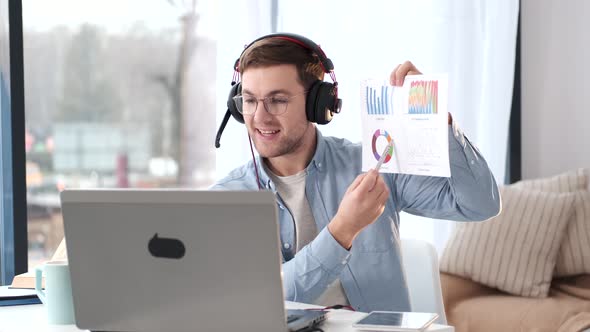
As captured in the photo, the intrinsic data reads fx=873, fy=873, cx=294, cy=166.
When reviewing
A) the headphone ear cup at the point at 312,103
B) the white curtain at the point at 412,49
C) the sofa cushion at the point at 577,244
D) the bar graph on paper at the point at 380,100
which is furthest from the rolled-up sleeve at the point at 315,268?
the sofa cushion at the point at 577,244

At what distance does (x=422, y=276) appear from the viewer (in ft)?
6.32

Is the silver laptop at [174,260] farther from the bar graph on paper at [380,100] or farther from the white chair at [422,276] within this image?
the white chair at [422,276]

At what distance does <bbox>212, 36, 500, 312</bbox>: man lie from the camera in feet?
5.95

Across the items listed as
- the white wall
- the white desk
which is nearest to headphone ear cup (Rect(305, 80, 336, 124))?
the white desk

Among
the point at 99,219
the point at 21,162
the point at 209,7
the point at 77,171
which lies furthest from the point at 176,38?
the point at 99,219

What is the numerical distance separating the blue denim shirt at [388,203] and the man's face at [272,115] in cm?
7

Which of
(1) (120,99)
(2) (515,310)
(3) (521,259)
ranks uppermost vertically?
(1) (120,99)

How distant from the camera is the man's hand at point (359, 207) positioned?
1546 mm

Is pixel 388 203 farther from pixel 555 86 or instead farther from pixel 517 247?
pixel 555 86

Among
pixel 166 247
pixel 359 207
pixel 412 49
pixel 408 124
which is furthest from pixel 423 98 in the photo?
pixel 412 49

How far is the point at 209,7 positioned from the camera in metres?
4.01

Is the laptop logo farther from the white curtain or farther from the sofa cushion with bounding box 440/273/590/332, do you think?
the sofa cushion with bounding box 440/273/590/332

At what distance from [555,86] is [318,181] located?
94.6 inches

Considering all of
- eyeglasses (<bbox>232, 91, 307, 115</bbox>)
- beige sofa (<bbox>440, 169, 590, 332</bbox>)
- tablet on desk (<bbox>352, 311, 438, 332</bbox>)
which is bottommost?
beige sofa (<bbox>440, 169, 590, 332</bbox>)
